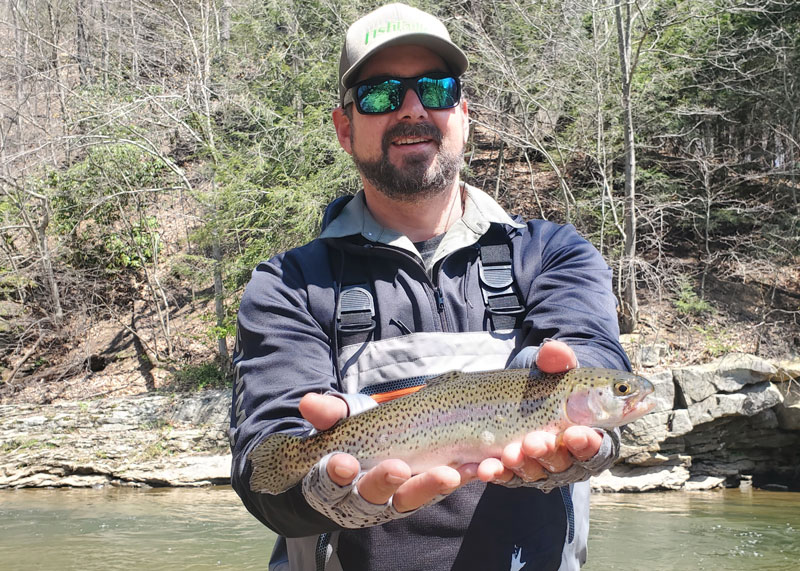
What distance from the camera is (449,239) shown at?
2.57 m

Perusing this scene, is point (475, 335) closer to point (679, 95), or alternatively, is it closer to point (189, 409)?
point (189, 409)

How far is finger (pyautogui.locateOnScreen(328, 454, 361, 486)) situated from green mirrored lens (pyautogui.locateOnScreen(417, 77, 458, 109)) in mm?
1381

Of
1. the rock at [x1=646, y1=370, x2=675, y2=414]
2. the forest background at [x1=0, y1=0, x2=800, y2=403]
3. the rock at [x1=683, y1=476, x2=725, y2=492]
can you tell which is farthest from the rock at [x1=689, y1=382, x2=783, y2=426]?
the forest background at [x1=0, y1=0, x2=800, y2=403]

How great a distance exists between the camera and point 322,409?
2035mm

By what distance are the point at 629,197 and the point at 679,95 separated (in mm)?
6156

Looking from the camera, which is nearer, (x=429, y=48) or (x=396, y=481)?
(x=396, y=481)

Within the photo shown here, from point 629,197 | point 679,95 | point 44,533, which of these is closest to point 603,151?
point 629,197

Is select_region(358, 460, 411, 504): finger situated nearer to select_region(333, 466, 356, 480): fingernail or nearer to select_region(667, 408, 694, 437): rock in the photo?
select_region(333, 466, 356, 480): fingernail

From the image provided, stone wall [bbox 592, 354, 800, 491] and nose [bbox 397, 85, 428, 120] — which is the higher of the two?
nose [bbox 397, 85, 428, 120]

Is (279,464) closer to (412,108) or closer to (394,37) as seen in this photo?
(412,108)

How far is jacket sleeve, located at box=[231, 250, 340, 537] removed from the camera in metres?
2.11

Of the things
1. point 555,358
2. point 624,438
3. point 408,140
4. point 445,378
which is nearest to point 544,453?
point 555,358

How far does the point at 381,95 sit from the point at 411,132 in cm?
18

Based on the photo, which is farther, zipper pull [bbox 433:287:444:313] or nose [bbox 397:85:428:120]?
nose [bbox 397:85:428:120]
